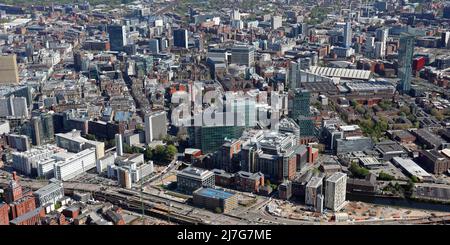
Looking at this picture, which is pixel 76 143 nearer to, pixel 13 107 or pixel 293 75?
pixel 13 107

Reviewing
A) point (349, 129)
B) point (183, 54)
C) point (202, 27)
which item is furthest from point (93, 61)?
point (349, 129)

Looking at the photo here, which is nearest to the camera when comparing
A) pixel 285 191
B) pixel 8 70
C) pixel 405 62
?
pixel 285 191

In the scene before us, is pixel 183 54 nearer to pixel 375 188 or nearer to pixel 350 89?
pixel 350 89

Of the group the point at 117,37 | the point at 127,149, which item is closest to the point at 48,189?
the point at 127,149

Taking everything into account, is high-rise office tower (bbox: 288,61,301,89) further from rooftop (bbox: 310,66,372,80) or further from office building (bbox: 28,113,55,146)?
office building (bbox: 28,113,55,146)

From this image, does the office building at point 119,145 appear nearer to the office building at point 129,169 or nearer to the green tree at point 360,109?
the office building at point 129,169

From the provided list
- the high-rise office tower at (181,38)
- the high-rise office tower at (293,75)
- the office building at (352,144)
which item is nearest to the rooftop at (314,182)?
the office building at (352,144)

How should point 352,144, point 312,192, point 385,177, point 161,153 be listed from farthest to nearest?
1. point 352,144
2. point 161,153
3. point 385,177
4. point 312,192
